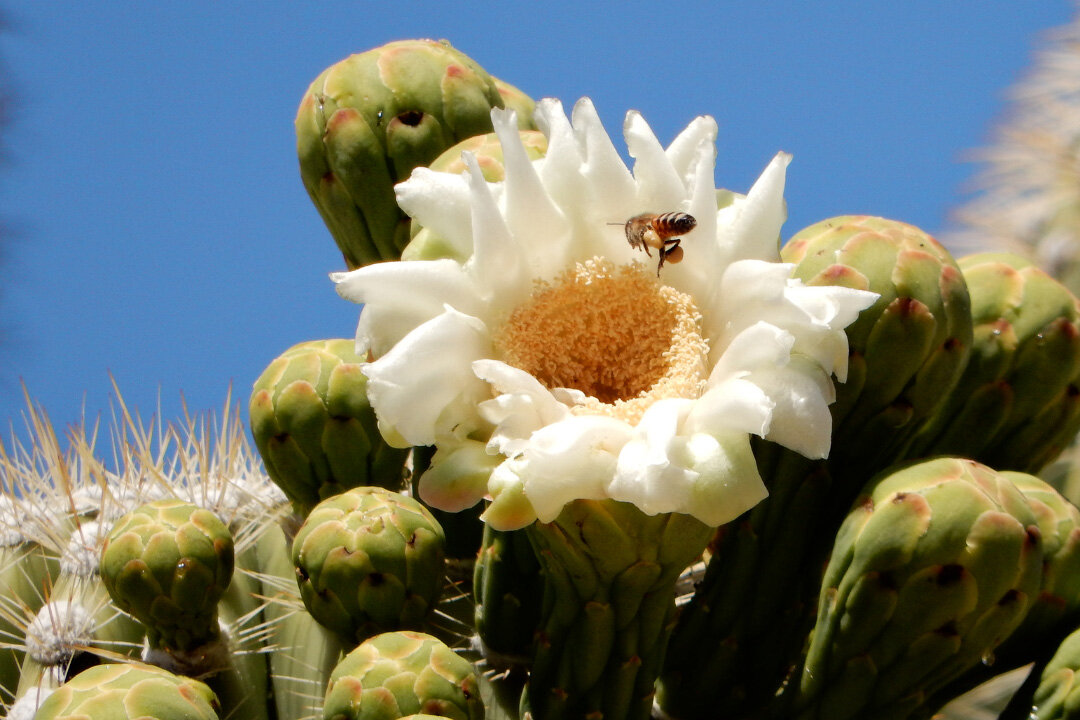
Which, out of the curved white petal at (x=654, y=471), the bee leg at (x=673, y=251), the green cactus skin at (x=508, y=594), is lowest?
the green cactus skin at (x=508, y=594)

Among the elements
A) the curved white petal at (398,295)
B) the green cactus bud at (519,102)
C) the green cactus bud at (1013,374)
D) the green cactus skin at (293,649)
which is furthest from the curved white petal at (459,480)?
the green cactus bud at (519,102)

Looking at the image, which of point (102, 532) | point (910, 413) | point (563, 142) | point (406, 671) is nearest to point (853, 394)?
point (910, 413)

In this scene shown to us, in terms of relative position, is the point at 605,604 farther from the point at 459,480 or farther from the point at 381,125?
the point at 381,125

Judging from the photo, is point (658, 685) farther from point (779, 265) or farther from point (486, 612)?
point (779, 265)

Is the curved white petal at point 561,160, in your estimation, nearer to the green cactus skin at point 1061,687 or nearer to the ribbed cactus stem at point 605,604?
the ribbed cactus stem at point 605,604

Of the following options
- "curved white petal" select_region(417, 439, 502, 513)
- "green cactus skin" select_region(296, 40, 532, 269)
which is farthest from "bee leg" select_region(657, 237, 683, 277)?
"green cactus skin" select_region(296, 40, 532, 269)

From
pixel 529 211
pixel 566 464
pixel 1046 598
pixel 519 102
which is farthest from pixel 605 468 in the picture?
pixel 519 102

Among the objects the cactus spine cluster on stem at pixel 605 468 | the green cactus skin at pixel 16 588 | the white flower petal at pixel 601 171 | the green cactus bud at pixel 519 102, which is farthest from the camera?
the green cactus bud at pixel 519 102
